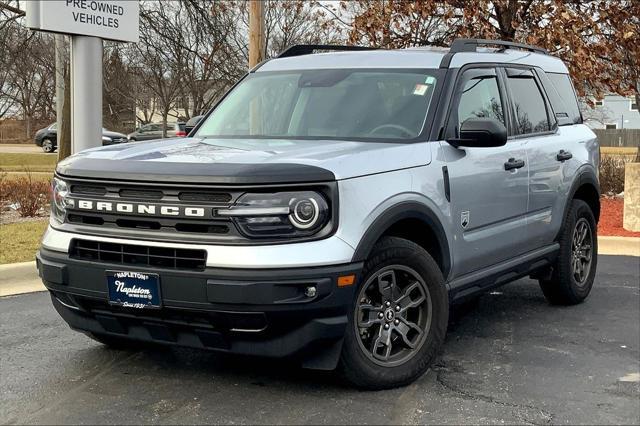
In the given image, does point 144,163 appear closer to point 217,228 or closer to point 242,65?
point 217,228

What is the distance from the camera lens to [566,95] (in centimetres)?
675

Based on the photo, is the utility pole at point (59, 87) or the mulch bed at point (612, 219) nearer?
the mulch bed at point (612, 219)

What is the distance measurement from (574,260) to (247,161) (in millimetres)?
3769

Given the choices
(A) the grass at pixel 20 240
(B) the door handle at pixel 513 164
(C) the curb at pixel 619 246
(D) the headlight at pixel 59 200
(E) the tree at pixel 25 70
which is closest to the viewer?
(D) the headlight at pixel 59 200

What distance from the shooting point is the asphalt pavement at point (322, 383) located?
3885 mm

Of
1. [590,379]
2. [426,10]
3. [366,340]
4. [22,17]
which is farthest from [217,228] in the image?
[22,17]

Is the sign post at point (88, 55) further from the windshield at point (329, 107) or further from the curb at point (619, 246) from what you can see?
the curb at point (619, 246)

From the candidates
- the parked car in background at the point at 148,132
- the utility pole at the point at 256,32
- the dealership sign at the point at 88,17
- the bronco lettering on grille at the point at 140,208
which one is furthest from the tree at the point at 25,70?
the bronco lettering on grille at the point at 140,208

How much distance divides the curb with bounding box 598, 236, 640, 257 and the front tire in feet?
20.0

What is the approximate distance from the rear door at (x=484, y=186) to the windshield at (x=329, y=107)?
0.28 meters

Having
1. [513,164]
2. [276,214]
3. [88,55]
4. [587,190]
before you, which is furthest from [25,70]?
[276,214]

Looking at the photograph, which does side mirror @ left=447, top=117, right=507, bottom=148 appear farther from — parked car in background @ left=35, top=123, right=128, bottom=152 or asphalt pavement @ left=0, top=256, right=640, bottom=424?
parked car in background @ left=35, top=123, right=128, bottom=152

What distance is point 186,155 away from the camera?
4133mm

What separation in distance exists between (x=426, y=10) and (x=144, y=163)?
32.8 feet
